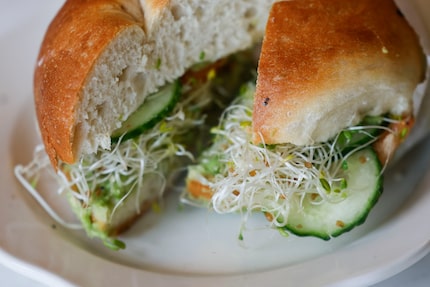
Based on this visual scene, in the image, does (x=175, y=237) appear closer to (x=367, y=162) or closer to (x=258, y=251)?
(x=258, y=251)

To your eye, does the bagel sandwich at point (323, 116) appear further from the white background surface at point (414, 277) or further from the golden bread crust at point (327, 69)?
the white background surface at point (414, 277)

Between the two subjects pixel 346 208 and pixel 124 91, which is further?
pixel 124 91

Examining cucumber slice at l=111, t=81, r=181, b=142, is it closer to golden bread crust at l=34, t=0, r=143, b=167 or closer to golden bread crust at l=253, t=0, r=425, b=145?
golden bread crust at l=34, t=0, r=143, b=167

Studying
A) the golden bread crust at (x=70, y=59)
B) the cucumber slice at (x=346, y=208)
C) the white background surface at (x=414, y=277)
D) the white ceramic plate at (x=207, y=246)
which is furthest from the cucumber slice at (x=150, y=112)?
the white background surface at (x=414, y=277)

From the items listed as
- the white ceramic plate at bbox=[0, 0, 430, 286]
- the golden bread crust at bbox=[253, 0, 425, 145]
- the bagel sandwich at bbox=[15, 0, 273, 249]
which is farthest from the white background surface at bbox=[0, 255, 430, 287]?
the bagel sandwich at bbox=[15, 0, 273, 249]

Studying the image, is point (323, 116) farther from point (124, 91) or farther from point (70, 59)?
point (70, 59)

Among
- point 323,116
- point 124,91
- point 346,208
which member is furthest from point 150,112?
point 346,208
